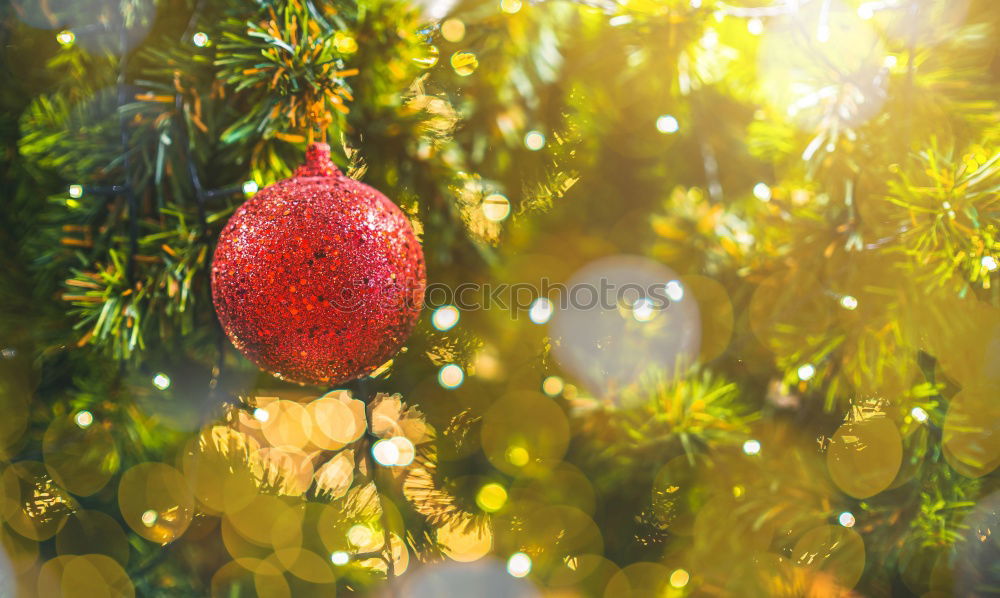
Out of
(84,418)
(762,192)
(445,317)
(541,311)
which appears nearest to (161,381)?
(84,418)

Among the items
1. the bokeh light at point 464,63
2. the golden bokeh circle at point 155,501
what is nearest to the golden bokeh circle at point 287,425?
the golden bokeh circle at point 155,501

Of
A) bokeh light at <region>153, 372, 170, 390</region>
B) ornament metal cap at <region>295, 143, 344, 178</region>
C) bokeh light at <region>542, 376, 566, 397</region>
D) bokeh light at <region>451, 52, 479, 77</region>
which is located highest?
bokeh light at <region>451, 52, 479, 77</region>

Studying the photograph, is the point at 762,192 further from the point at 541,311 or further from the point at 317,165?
the point at 317,165

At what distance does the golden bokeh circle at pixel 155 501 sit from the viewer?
633mm

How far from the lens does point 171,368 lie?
0.65 metres

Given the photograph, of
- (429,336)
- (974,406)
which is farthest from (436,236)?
(974,406)

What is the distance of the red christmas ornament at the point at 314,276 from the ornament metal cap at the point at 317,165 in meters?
0.01

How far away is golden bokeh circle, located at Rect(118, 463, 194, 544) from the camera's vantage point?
0.63 meters

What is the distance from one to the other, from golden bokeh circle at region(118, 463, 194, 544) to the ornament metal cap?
387 millimetres

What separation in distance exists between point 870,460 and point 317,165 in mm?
608

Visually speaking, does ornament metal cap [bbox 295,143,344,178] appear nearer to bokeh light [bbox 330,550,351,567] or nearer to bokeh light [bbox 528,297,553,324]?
bokeh light [bbox 528,297,553,324]

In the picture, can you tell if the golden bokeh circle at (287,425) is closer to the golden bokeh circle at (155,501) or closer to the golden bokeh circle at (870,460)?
the golden bokeh circle at (155,501)

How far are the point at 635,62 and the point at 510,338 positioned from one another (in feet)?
1.05

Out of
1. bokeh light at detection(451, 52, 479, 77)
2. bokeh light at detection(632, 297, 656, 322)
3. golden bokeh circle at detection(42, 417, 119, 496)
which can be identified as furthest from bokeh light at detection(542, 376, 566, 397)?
golden bokeh circle at detection(42, 417, 119, 496)
